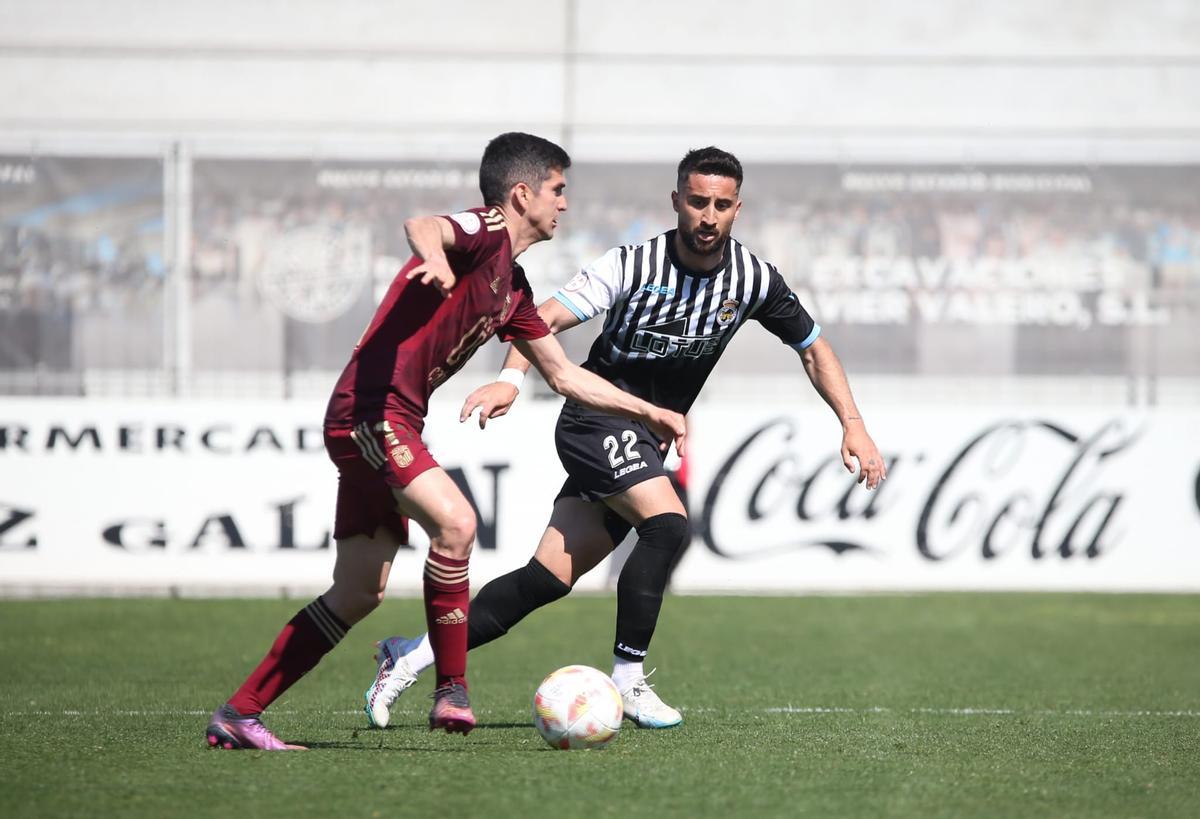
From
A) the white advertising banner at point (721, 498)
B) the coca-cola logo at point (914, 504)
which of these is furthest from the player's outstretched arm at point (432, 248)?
the coca-cola logo at point (914, 504)

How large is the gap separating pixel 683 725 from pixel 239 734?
5.84 ft

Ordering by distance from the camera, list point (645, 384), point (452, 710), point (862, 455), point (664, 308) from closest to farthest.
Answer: point (452, 710) < point (862, 455) < point (664, 308) < point (645, 384)

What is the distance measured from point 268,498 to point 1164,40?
9.33 meters

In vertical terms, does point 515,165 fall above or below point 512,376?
above

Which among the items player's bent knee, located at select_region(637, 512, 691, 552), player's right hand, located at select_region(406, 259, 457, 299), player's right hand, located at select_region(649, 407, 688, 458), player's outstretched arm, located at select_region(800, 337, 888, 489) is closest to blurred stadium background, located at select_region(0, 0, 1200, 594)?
player's outstretched arm, located at select_region(800, 337, 888, 489)

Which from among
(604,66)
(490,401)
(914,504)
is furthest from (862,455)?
(604,66)

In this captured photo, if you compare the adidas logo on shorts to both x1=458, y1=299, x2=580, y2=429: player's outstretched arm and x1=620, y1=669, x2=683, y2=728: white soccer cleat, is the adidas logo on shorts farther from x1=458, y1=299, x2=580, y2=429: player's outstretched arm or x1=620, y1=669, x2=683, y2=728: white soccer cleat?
x1=620, y1=669, x2=683, y2=728: white soccer cleat

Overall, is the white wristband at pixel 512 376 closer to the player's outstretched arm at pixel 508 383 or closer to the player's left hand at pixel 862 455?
the player's outstretched arm at pixel 508 383

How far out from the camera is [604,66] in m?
15.2

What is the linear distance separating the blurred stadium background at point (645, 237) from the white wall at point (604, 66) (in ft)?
0.10

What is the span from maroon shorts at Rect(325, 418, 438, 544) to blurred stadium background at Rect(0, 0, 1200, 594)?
753cm

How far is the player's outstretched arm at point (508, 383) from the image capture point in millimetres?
5828

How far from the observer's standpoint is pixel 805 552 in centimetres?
1323

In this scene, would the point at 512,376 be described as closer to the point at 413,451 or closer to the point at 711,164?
the point at 413,451
